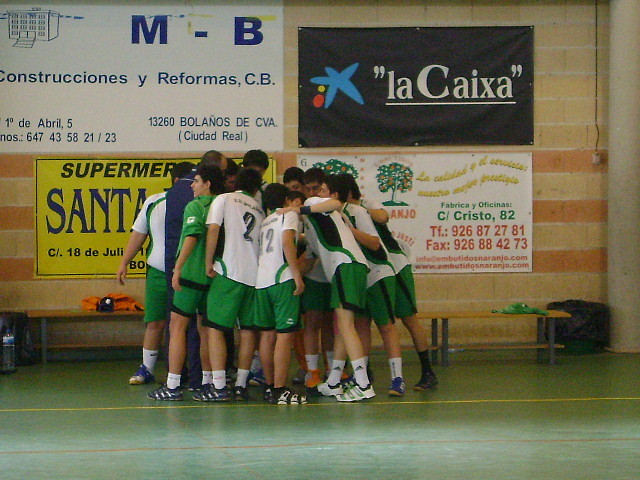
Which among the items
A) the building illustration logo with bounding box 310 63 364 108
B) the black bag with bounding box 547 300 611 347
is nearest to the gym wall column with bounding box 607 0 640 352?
Result: the black bag with bounding box 547 300 611 347

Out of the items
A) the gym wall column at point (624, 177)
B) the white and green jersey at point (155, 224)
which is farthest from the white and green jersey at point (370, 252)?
the gym wall column at point (624, 177)

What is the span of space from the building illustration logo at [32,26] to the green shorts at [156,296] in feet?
10.2

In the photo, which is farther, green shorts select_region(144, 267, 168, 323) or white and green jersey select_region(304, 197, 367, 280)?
green shorts select_region(144, 267, 168, 323)

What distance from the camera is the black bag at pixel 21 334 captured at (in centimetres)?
841

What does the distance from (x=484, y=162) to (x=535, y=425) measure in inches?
163

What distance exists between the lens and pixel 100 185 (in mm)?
9125

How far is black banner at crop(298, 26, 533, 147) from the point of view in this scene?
30.4 ft

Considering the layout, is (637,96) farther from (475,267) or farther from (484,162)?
(475,267)

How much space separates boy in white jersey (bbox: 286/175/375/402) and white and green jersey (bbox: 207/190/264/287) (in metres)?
0.39

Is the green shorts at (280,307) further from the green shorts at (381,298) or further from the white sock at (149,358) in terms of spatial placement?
the white sock at (149,358)

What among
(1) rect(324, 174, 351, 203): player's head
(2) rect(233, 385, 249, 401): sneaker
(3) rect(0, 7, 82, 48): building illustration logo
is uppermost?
(3) rect(0, 7, 82, 48): building illustration logo

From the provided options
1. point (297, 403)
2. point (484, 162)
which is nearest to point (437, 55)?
point (484, 162)

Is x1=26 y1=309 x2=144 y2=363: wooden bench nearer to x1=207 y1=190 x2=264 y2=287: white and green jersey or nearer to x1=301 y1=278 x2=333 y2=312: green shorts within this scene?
x1=301 y1=278 x2=333 y2=312: green shorts

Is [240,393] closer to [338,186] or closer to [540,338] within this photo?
[338,186]
